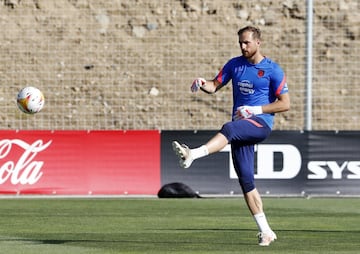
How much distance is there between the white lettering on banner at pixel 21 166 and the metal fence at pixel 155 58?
4700 millimetres

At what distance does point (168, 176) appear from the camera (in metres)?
22.3

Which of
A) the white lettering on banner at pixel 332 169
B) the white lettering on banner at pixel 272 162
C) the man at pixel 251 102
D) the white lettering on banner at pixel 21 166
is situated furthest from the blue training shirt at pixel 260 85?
the white lettering on banner at pixel 21 166

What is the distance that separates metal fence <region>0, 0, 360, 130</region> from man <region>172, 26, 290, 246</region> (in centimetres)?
1498

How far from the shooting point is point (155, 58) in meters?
29.4

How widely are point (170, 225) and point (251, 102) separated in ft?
10.9

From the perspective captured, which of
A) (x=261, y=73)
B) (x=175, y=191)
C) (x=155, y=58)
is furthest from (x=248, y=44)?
(x=155, y=58)

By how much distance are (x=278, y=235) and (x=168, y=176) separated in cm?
862

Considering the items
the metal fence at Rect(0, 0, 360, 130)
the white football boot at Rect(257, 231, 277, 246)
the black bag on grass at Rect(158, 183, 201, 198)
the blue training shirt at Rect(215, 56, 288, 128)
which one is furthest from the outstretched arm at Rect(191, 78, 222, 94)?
the metal fence at Rect(0, 0, 360, 130)

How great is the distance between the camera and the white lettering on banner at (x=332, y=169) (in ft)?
72.8

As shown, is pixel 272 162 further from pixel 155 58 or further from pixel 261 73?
pixel 261 73

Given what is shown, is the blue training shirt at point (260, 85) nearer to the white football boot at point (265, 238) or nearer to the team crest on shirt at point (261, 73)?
the team crest on shirt at point (261, 73)

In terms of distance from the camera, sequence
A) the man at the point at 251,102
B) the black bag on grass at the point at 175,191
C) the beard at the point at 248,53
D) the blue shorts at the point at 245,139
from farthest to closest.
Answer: the black bag on grass at the point at 175,191 → the beard at the point at 248,53 → the man at the point at 251,102 → the blue shorts at the point at 245,139

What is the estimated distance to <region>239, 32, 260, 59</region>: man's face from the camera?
12273 mm

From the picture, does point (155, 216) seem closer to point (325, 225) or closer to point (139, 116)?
point (325, 225)
